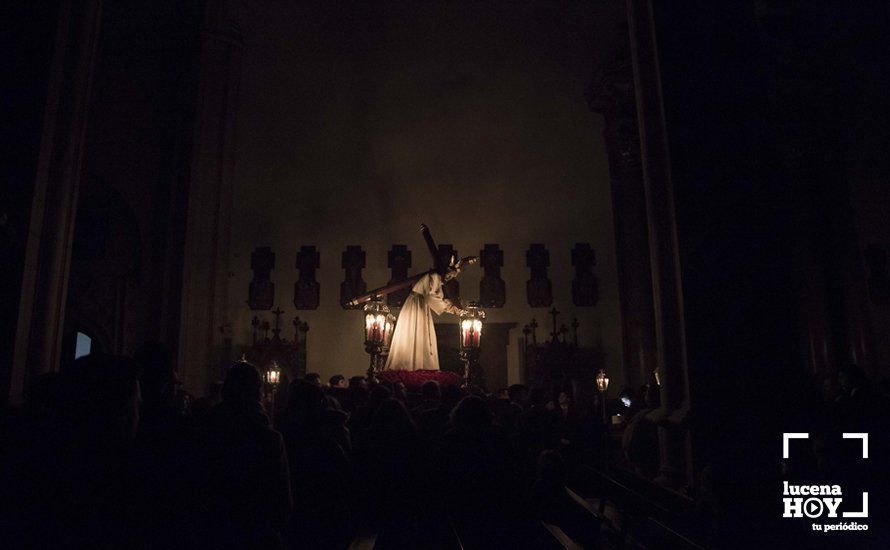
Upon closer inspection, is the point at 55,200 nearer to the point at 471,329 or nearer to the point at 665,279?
the point at 665,279

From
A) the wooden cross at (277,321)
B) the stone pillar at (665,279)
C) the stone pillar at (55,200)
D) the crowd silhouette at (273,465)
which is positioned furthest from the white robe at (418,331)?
the wooden cross at (277,321)

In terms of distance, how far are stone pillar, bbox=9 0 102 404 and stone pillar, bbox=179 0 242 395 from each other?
6.42 metres

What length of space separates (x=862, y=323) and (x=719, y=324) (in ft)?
24.1

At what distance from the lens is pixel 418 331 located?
339 inches

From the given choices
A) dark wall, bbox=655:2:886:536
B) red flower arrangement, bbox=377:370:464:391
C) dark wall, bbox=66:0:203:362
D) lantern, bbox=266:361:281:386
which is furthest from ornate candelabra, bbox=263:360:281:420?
dark wall, bbox=655:2:886:536

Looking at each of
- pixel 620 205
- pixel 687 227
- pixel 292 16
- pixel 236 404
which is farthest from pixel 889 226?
pixel 292 16

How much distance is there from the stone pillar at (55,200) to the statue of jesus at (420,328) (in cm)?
460

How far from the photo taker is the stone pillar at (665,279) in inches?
146

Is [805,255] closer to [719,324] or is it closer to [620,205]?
[620,205]

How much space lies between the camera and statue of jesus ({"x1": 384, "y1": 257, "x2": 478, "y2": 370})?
334 inches

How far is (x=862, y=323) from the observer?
8852mm

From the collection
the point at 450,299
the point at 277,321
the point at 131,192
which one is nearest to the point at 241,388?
the point at 450,299

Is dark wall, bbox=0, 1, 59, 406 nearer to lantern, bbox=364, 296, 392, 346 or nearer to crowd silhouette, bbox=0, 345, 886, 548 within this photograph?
crowd silhouette, bbox=0, 345, 886, 548

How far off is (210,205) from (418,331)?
257 inches
